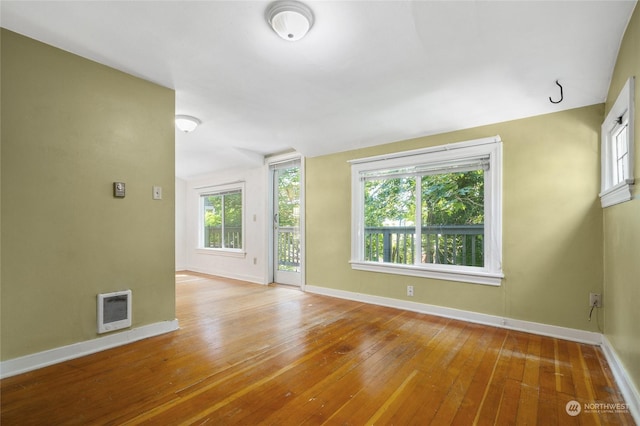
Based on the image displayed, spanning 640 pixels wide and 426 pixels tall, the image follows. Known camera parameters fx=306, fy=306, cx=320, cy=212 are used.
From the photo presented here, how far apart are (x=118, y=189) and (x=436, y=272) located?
3169 mm

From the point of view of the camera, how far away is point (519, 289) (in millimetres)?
2873

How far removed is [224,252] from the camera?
594cm

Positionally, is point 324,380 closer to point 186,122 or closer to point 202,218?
point 186,122

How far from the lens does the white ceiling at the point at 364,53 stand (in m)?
1.80

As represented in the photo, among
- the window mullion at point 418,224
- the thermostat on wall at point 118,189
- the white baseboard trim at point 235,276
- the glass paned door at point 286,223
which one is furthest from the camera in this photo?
the white baseboard trim at point 235,276

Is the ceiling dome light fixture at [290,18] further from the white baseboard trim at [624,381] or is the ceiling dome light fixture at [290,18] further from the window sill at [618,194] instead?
the white baseboard trim at [624,381]

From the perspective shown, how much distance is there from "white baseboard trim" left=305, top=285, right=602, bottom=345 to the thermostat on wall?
2.81 m

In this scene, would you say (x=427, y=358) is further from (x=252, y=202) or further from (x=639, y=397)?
(x=252, y=202)

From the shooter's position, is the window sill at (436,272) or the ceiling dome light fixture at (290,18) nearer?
the ceiling dome light fixture at (290,18)

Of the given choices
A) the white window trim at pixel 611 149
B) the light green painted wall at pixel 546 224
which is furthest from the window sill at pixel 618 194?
the light green painted wall at pixel 546 224

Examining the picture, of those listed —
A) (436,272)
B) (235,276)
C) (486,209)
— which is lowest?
(235,276)

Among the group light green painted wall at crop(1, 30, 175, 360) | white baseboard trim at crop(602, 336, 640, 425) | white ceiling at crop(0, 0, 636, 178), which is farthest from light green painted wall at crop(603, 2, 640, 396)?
light green painted wall at crop(1, 30, 175, 360)

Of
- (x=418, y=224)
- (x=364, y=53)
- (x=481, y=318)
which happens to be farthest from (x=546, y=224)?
(x=364, y=53)

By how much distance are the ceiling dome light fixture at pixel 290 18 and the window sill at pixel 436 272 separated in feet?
8.76
